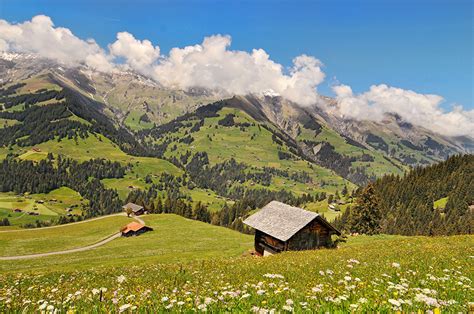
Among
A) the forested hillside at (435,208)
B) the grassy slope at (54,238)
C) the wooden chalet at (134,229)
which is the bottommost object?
the grassy slope at (54,238)

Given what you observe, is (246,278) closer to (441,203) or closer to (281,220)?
(281,220)

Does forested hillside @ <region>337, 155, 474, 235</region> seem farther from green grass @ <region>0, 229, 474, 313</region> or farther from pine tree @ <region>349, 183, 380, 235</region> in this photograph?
green grass @ <region>0, 229, 474, 313</region>

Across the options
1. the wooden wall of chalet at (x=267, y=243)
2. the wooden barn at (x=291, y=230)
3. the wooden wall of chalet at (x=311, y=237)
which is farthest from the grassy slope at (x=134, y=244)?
the wooden wall of chalet at (x=311, y=237)

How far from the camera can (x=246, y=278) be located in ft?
46.2

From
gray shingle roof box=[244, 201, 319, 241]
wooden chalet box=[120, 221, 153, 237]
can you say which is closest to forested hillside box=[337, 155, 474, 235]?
wooden chalet box=[120, 221, 153, 237]

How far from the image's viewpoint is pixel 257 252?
181ft

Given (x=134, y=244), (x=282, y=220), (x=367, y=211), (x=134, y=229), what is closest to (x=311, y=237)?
(x=282, y=220)

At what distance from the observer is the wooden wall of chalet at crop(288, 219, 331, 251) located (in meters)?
48.5

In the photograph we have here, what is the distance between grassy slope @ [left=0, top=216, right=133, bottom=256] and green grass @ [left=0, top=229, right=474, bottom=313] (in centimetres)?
1570

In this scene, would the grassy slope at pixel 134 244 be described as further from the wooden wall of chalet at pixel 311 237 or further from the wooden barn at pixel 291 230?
the wooden wall of chalet at pixel 311 237

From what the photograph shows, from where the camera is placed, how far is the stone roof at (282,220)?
1881 inches

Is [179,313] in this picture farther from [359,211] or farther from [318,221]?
[359,211]

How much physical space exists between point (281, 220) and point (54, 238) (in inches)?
2831

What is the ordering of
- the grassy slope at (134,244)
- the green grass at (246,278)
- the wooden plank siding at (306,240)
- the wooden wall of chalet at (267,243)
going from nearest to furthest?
the green grass at (246,278), the wooden plank siding at (306,240), the wooden wall of chalet at (267,243), the grassy slope at (134,244)
